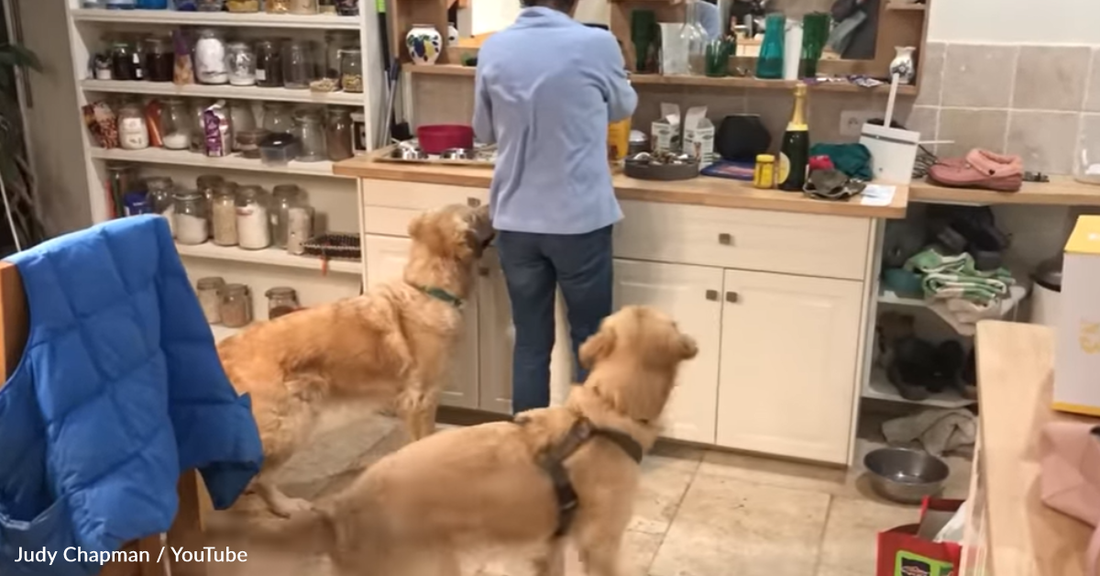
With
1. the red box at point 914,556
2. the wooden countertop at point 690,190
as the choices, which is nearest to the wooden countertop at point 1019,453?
the red box at point 914,556

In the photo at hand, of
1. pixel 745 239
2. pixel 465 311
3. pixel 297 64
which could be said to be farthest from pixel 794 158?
pixel 297 64

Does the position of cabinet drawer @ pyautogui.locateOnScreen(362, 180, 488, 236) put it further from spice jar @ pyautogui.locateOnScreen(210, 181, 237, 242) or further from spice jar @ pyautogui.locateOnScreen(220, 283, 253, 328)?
spice jar @ pyautogui.locateOnScreen(220, 283, 253, 328)

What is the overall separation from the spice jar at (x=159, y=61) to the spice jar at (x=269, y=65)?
0.36 m

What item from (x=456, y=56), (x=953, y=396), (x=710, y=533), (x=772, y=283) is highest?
(x=456, y=56)

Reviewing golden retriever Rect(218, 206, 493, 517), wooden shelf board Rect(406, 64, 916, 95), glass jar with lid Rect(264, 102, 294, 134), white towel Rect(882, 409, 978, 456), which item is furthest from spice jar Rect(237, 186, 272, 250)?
white towel Rect(882, 409, 978, 456)

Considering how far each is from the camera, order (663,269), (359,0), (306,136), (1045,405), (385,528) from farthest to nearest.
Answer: (306,136) < (359,0) < (663,269) < (385,528) < (1045,405)

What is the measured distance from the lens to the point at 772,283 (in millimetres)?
2943

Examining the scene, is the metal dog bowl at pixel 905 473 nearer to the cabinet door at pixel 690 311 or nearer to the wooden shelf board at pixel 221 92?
the cabinet door at pixel 690 311

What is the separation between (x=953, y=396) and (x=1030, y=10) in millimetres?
1222

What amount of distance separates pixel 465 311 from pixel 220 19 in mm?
1426

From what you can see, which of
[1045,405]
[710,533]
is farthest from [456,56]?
[1045,405]

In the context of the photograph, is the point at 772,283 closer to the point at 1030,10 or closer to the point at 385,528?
the point at 1030,10

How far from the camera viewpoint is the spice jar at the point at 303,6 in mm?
3588

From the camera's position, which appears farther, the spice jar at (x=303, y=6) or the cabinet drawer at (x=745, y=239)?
the spice jar at (x=303, y=6)
